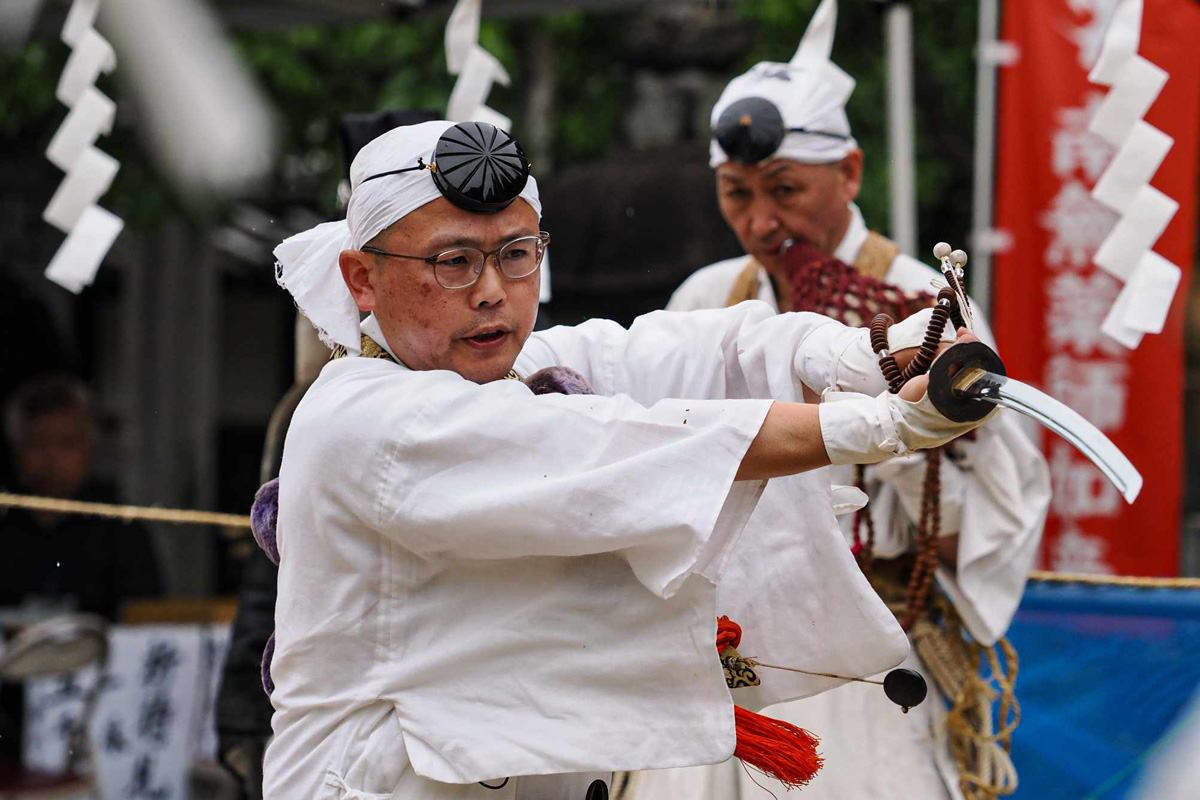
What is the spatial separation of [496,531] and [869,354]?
608mm

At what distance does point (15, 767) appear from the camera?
542 centimetres

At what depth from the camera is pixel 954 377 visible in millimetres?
1908

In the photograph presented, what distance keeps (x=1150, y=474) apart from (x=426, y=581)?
3853 millimetres

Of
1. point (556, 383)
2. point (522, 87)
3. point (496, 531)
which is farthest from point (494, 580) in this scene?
point (522, 87)

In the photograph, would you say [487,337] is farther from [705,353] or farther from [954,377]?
[954,377]

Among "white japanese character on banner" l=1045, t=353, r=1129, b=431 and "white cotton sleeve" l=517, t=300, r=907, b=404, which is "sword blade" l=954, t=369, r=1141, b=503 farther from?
"white japanese character on banner" l=1045, t=353, r=1129, b=431

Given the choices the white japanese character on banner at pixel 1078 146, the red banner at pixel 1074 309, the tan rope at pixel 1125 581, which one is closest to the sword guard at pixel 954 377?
the tan rope at pixel 1125 581

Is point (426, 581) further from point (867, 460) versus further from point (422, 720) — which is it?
point (867, 460)

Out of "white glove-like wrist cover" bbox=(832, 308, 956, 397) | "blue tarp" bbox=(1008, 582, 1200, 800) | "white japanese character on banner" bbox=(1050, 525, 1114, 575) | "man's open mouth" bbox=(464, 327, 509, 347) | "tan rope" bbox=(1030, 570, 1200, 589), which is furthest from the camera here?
"white japanese character on banner" bbox=(1050, 525, 1114, 575)

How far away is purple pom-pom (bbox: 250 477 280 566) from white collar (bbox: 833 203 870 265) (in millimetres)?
1569

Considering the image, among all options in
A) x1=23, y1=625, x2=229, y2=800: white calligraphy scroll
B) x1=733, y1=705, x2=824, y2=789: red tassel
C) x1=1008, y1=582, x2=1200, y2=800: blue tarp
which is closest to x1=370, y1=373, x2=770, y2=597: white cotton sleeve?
x1=733, y1=705, x2=824, y2=789: red tassel

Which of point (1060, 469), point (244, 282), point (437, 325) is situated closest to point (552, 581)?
point (437, 325)

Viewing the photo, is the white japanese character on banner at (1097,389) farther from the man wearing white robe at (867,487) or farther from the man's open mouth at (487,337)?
the man's open mouth at (487,337)

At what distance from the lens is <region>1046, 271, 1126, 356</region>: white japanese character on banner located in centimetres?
532
